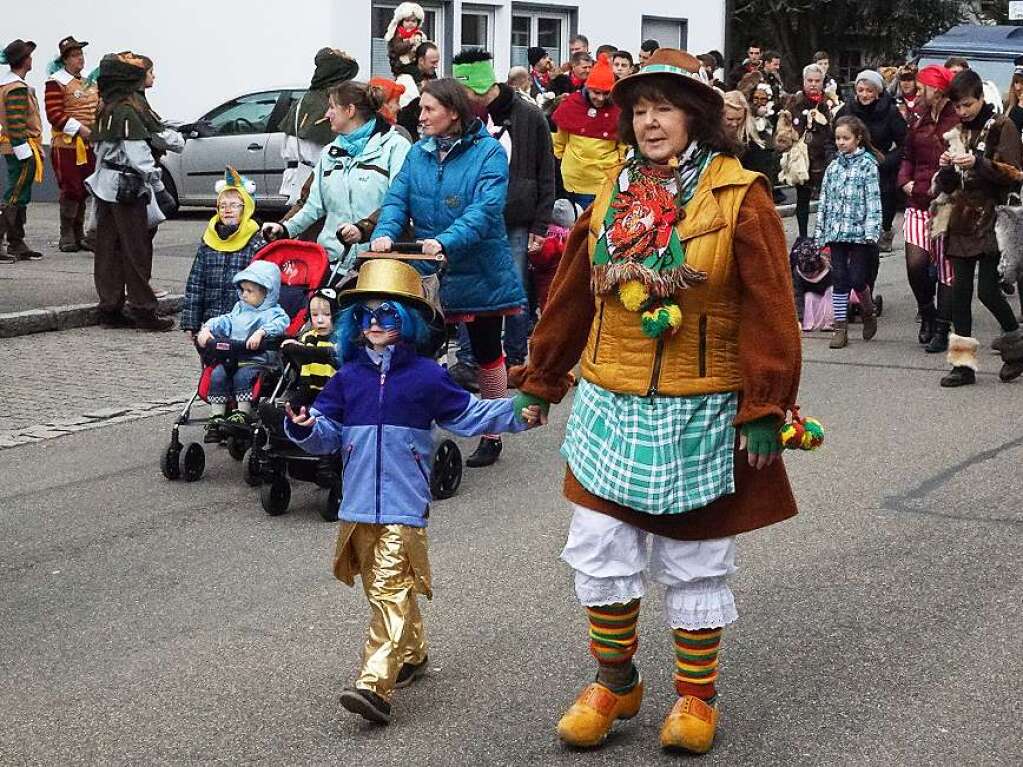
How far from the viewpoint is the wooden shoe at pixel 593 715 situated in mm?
4828

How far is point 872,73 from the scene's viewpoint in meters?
Answer: 14.9

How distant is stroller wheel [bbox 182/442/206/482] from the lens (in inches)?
332

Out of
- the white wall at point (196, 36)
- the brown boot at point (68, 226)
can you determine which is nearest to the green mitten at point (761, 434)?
the brown boot at point (68, 226)

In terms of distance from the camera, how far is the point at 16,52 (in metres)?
16.5

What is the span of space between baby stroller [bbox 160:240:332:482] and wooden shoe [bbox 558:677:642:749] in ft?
11.9

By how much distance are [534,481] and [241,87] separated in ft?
55.2

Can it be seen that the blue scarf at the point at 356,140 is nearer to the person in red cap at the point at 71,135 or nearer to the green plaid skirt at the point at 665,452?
the green plaid skirt at the point at 665,452

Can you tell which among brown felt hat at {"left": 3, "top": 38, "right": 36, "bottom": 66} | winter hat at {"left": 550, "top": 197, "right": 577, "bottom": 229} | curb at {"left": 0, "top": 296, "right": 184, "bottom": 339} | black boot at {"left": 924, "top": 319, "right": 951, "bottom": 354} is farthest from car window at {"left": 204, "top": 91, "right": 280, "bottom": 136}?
black boot at {"left": 924, "top": 319, "right": 951, "bottom": 354}

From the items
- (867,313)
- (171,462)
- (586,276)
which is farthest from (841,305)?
(586,276)

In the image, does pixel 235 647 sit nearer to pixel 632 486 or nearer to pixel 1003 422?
pixel 632 486

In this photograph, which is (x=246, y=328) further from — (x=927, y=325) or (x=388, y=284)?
(x=927, y=325)

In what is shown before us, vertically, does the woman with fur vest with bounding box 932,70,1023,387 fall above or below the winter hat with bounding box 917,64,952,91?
below

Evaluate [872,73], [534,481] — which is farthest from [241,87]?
[534,481]

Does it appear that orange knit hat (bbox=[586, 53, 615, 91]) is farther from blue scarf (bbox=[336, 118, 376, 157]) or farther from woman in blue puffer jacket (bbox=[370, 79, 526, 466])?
woman in blue puffer jacket (bbox=[370, 79, 526, 466])
